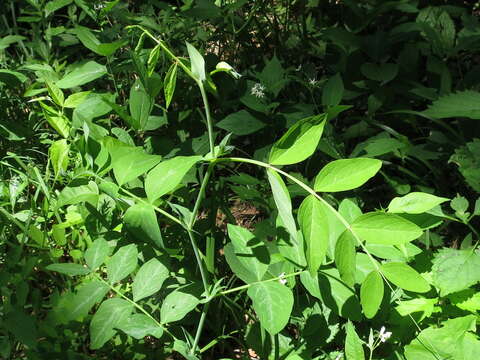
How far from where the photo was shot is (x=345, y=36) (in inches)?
81.4

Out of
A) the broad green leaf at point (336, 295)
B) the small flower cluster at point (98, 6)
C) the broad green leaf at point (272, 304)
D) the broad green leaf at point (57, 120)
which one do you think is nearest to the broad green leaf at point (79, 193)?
the broad green leaf at point (57, 120)

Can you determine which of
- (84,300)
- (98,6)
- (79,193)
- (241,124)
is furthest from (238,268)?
(98,6)

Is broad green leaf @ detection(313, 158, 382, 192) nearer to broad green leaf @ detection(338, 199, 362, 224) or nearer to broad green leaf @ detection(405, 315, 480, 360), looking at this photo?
broad green leaf @ detection(338, 199, 362, 224)

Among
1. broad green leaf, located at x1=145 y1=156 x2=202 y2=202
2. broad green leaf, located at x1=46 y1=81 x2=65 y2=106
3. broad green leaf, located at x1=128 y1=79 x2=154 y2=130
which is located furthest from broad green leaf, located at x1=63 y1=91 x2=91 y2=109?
broad green leaf, located at x1=145 y1=156 x2=202 y2=202

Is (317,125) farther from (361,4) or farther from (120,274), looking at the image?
(361,4)

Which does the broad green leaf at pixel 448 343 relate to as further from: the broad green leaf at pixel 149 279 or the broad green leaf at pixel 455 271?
the broad green leaf at pixel 149 279

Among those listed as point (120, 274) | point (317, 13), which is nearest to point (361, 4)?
point (317, 13)

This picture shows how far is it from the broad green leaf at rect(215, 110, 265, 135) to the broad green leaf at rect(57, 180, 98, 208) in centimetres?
56

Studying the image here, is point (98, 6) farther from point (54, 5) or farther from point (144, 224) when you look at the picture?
point (144, 224)

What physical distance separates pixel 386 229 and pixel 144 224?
463 millimetres

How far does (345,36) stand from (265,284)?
1.28 meters

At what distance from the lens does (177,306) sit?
117 cm

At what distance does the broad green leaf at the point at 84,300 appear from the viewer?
1176 mm

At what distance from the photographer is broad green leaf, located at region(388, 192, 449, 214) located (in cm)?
112
